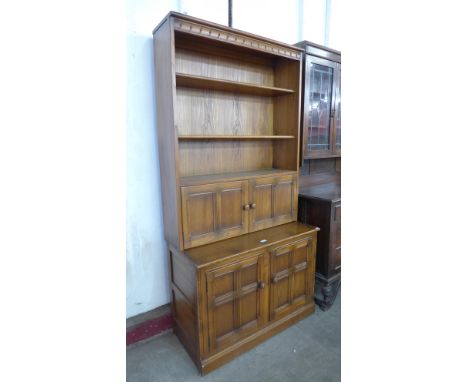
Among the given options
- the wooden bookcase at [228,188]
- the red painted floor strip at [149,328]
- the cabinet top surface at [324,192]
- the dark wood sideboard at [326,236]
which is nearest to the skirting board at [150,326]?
the red painted floor strip at [149,328]

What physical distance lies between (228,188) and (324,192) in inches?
41.0

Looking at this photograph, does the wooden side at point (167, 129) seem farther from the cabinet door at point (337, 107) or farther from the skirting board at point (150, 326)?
the cabinet door at point (337, 107)

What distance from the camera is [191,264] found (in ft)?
5.33

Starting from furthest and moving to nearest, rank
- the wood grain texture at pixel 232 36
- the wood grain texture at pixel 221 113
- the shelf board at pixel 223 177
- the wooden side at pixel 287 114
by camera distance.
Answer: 1. the wooden side at pixel 287 114
2. the wood grain texture at pixel 221 113
3. the shelf board at pixel 223 177
4. the wood grain texture at pixel 232 36

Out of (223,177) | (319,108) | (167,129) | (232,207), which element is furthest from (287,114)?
(167,129)

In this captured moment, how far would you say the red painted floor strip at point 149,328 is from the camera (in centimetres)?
197

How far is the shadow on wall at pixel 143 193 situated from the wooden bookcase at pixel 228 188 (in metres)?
0.11

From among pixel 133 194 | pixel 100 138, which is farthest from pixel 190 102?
pixel 100 138

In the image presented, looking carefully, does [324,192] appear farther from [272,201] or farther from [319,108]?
[319,108]

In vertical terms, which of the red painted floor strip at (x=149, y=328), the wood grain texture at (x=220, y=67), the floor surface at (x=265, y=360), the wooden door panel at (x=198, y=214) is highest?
the wood grain texture at (x=220, y=67)
